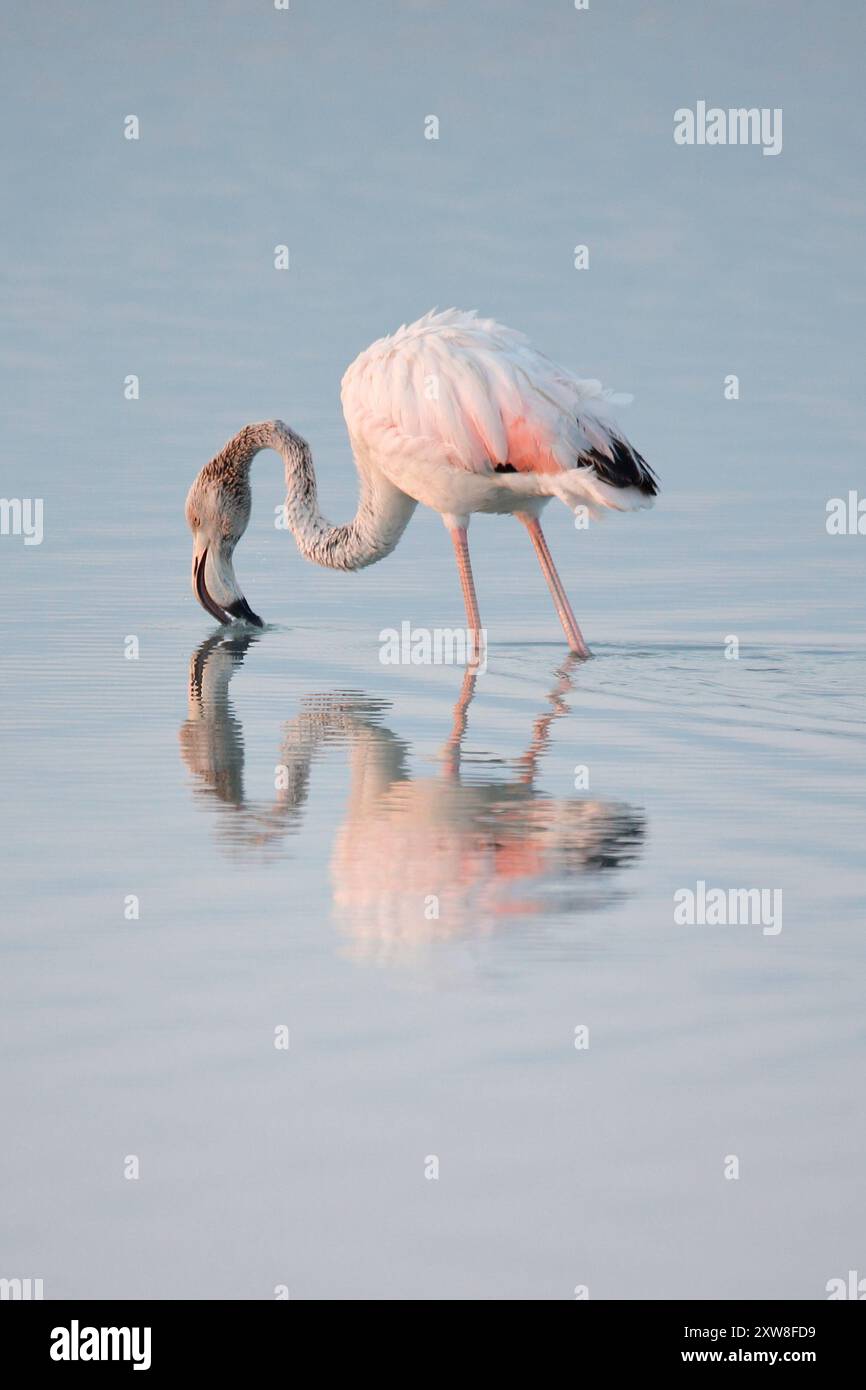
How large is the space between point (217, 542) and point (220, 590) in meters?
0.30

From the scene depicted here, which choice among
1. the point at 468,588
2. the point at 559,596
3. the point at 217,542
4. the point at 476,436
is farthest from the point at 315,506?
the point at 476,436

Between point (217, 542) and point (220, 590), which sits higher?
point (217, 542)

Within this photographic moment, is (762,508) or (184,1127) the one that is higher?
(762,508)

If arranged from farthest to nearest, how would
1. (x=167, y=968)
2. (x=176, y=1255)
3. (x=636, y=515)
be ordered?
(x=636, y=515) → (x=167, y=968) → (x=176, y=1255)

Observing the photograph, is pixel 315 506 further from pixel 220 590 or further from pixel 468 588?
pixel 468 588

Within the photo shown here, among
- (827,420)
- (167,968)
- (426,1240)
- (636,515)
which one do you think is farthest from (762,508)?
(426,1240)

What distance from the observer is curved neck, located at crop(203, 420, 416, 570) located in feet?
39.9

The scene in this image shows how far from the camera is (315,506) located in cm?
1288

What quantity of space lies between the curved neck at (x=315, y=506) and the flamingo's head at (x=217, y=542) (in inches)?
3.3

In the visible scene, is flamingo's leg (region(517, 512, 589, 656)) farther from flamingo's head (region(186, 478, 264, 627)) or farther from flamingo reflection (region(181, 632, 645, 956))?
flamingo's head (region(186, 478, 264, 627))

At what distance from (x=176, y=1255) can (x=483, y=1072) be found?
97cm

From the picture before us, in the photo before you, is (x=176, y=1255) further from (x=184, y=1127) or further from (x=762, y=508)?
(x=762, y=508)

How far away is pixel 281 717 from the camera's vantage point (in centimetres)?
978

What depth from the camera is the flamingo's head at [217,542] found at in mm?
12852
